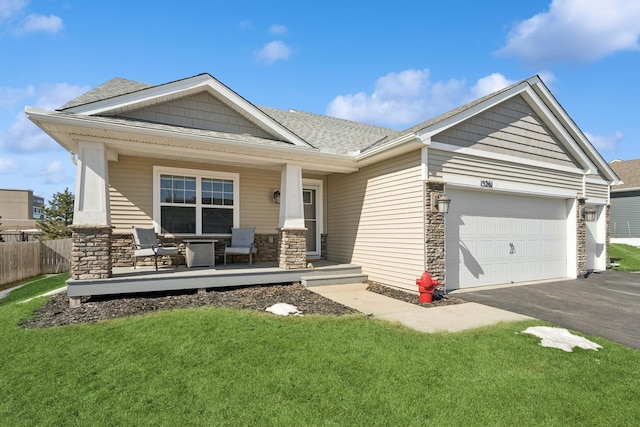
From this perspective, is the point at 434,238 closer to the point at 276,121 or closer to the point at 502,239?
the point at 502,239

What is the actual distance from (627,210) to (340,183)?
64.3 ft

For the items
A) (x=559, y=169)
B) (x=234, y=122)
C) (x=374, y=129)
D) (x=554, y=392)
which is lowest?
(x=554, y=392)

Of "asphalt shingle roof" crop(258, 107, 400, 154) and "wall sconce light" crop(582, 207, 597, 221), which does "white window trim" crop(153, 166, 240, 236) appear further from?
"wall sconce light" crop(582, 207, 597, 221)

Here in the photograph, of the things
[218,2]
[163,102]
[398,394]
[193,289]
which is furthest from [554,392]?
[218,2]

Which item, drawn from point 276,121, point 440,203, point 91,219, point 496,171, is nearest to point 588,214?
point 496,171

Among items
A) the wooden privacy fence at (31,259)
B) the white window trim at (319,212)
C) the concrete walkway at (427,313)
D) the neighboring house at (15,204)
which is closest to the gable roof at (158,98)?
the white window trim at (319,212)

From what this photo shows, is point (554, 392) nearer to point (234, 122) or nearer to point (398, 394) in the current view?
point (398, 394)

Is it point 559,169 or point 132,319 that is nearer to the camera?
point 132,319

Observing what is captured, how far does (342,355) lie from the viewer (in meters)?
3.90

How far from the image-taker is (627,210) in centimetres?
1936

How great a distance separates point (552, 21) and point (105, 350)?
42.7ft

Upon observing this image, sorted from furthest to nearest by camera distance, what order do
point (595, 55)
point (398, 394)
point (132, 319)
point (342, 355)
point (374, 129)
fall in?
point (374, 129)
point (595, 55)
point (132, 319)
point (342, 355)
point (398, 394)

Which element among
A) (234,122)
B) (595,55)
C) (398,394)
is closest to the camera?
(398,394)

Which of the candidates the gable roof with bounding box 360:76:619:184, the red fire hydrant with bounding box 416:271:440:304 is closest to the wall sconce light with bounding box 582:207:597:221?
the gable roof with bounding box 360:76:619:184
